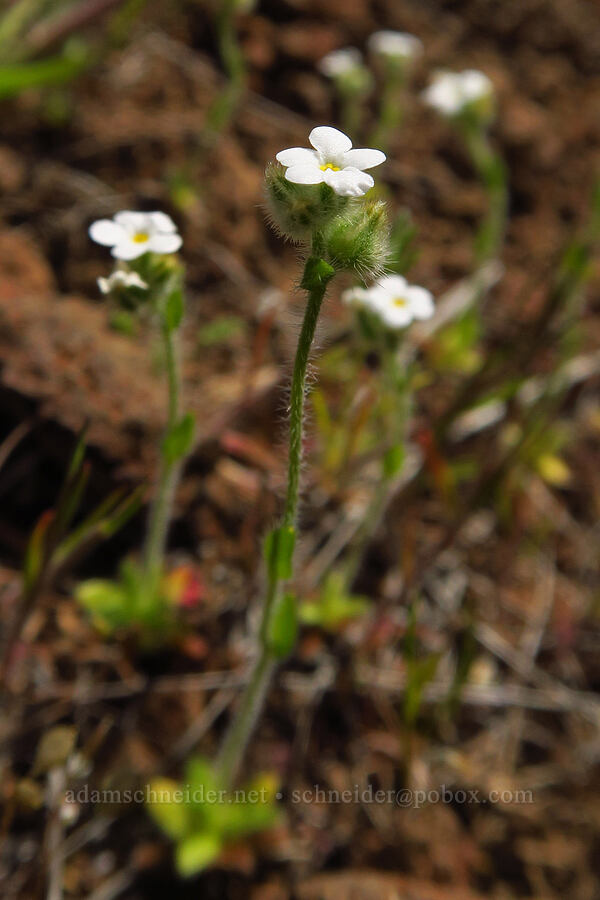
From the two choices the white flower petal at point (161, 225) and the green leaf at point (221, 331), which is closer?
the white flower petal at point (161, 225)

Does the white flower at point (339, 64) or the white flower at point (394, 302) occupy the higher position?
the white flower at point (339, 64)

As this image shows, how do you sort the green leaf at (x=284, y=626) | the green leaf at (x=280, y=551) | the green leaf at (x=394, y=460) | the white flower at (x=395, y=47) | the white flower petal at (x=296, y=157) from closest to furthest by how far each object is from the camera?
the white flower petal at (x=296, y=157)
the green leaf at (x=280, y=551)
the green leaf at (x=284, y=626)
the green leaf at (x=394, y=460)
the white flower at (x=395, y=47)

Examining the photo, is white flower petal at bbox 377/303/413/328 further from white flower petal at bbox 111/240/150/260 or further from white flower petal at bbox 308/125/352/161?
white flower petal at bbox 308/125/352/161

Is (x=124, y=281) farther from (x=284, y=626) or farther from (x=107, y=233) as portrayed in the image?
(x=284, y=626)

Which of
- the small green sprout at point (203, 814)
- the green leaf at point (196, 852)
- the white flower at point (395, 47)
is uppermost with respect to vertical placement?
the white flower at point (395, 47)

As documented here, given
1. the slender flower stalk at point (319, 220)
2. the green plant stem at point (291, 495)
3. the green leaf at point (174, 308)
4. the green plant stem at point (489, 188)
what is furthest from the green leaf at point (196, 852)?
the green plant stem at point (489, 188)

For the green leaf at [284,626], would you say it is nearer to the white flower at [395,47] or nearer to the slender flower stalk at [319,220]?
the slender flower stalk at [319,220]

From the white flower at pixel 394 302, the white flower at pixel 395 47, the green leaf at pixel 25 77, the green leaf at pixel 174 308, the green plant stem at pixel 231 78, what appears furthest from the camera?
the white flower at pixel 395 47
